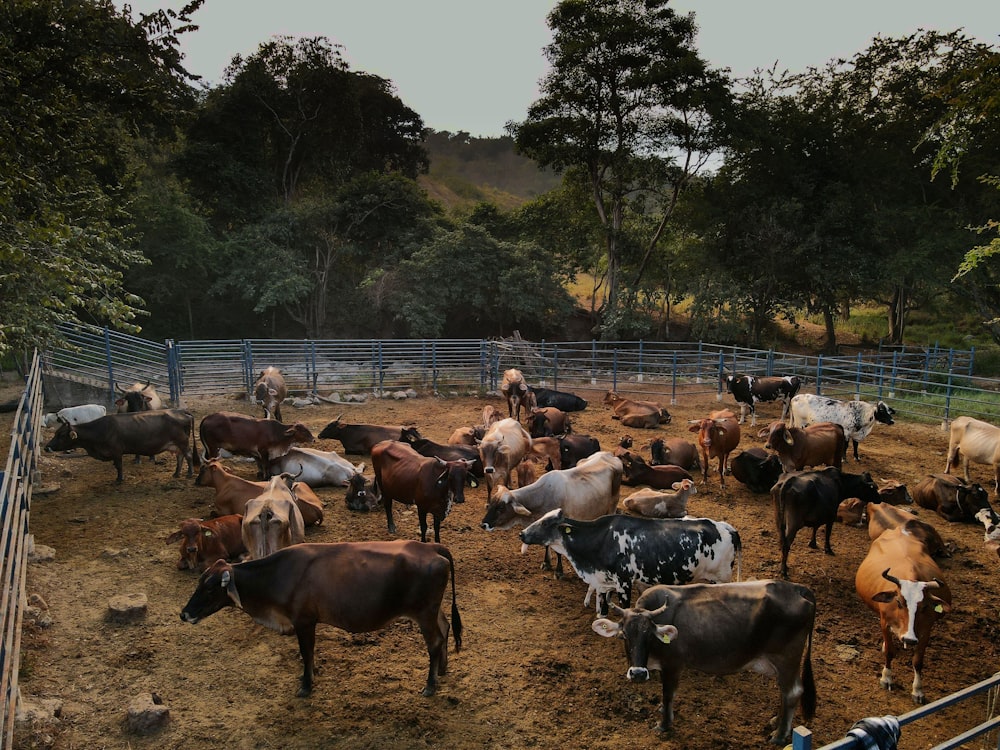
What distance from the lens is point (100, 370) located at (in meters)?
16.6

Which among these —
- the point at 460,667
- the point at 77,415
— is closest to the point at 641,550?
the point at 460,667

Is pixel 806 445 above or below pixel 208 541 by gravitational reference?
above

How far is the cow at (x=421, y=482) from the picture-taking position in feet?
25.6

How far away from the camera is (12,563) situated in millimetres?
5176

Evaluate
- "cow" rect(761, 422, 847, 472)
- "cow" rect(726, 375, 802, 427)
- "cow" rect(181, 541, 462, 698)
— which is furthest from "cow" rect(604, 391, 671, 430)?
"cow" rect(181, 541, 462, 698)

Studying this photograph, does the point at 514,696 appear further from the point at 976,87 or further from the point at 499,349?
the point at 499,349

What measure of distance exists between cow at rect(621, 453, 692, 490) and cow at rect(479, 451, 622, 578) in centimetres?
202

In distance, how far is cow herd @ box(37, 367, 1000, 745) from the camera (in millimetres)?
4773

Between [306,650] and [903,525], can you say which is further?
[903,525]

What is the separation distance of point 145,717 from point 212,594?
0.93m

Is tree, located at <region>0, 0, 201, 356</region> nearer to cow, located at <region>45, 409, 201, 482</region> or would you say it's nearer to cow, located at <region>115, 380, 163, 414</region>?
cow, located at <region>45, 409, 201, 482</region>

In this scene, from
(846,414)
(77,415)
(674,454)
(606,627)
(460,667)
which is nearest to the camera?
(606,627)

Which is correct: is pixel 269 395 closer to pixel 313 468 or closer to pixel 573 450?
pixel 313 468

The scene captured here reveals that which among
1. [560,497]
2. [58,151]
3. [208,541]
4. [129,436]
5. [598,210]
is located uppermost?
[598,210]
